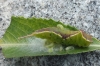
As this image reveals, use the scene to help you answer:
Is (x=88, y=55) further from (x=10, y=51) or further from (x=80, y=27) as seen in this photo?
(x=10, y=51)

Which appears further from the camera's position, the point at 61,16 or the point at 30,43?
the point at 61,16

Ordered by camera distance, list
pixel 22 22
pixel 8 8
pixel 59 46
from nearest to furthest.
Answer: pixel 59 46 < pixel 22 22 < pixel 8 8

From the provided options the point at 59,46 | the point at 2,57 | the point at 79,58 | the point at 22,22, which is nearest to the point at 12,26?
the point at 22,22
